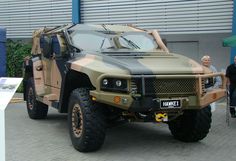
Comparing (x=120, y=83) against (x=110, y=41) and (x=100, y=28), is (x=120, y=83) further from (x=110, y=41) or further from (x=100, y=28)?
(x=100, y=28)

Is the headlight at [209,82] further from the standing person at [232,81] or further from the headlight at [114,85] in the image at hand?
the standing person at [232,81]

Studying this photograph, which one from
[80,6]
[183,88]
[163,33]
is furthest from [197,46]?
[183,88]

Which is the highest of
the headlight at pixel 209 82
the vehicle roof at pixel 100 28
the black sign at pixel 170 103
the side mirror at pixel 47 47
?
the vehicle roof at pixel 100 28

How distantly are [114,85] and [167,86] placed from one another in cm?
80

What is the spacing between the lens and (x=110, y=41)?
853cm

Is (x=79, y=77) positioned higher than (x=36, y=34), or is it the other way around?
(x=36, y=34)

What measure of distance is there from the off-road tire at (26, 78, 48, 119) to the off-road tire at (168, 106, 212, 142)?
3277 mm

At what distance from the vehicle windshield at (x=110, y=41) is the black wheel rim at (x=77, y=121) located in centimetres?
131

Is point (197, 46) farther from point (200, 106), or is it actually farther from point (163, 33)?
point (200, 106)

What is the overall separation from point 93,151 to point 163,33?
29.2ft

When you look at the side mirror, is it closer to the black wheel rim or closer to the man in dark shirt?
the black wheel rim

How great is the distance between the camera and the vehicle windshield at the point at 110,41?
331 inches

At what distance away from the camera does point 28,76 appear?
35.4ft

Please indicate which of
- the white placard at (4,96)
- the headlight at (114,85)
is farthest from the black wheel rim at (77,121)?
the white placard at (4,96)
